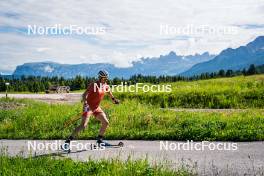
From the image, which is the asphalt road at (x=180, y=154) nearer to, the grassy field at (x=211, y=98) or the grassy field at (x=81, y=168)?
the grassy field at (x=81, y=168)

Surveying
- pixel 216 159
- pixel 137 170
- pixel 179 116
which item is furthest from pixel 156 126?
pixel 137 170

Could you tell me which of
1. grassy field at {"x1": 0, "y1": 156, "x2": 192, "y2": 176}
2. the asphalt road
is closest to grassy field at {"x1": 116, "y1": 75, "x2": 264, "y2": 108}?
the asphalt road

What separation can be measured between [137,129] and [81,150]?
3.71 metres

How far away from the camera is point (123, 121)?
695 inches

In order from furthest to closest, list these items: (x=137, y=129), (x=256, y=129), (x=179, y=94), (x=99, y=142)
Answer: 1. (x=179, y=94)
2. (x=137, y=129)
3. (x=256, y=129)
4. (x=99, y=142)

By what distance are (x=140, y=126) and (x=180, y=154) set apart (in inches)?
201

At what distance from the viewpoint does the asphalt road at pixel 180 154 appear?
9980 mm

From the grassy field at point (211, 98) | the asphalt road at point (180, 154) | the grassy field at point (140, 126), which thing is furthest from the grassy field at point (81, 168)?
the grassy field at point (211, 98)

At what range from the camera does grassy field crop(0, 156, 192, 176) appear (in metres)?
9.22

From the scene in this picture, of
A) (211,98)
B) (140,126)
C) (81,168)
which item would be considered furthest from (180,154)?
(211,98)

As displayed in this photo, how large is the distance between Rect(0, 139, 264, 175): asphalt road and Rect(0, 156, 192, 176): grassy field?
1.45ft

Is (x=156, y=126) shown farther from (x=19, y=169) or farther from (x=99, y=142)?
(x=19, y=169)

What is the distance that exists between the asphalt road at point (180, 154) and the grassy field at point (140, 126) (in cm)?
73

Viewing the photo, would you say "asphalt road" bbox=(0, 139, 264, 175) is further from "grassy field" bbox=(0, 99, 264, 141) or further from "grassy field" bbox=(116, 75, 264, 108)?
"grassy field" bbox=(116, 75, 264, 108)
